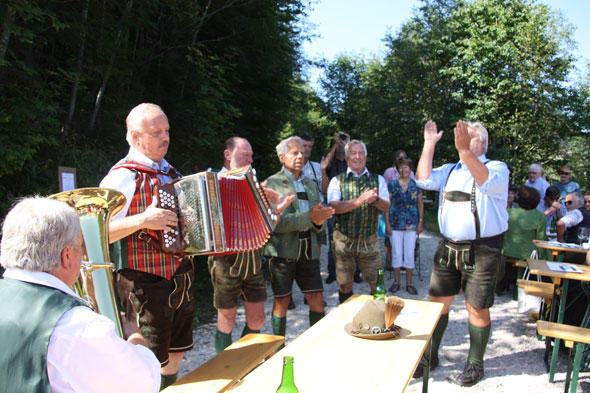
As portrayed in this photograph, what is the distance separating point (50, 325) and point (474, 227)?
3168 millimetres

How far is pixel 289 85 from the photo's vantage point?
12773 millimetres


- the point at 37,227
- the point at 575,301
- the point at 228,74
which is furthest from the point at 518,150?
the point at 37,227

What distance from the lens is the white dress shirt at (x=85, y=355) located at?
124cm

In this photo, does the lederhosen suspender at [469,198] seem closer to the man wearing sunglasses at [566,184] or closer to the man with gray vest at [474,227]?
the man with gray vest at [474,227]

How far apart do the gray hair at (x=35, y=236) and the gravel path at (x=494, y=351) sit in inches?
117

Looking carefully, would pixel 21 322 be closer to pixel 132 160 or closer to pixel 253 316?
pixel 132 160

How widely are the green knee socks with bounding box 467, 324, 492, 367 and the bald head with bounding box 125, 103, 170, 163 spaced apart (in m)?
2.96

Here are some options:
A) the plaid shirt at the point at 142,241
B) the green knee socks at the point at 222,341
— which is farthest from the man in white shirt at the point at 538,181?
the plaid shirt at the point at 142,241

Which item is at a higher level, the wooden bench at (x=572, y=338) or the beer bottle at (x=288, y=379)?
the beer bottle at (x=288, y=379)

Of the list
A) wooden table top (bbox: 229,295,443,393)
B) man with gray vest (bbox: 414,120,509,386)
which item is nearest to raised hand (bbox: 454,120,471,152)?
man with gray vest (bbox: 414,120,509,386)

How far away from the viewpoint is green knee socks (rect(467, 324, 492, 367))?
3.59 meters

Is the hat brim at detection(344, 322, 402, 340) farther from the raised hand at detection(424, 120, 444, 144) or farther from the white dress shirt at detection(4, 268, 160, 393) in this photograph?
the raised hand at detection(424, 120, 444, 144)

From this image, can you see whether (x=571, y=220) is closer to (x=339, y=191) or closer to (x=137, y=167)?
(x=339, y=191)

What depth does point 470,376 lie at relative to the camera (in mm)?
3572
